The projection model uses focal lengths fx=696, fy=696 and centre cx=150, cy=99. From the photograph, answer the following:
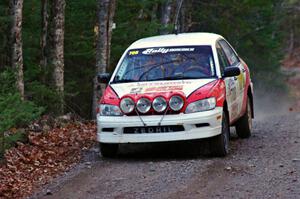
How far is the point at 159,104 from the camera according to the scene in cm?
1024

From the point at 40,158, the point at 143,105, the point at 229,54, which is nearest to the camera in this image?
the point at 143,105

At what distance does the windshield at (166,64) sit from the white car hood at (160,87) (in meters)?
0.24

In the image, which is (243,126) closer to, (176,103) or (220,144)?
(220,144)

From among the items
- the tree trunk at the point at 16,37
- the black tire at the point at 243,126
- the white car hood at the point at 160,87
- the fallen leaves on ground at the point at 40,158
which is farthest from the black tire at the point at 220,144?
the tree trunk at the point at 16,37

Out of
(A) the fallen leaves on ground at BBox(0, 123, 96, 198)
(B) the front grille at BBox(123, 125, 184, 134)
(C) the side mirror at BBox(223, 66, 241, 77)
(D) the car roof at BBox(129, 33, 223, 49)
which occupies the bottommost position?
(A) the fallen leaves on ground at BBox(0, 123, 96, 198)


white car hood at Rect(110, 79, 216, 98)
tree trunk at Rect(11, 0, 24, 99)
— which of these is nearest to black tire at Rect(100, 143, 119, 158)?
white car hood at Rect(110, 79, 216, 98)

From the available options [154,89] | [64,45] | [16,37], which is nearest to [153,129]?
[154,89]

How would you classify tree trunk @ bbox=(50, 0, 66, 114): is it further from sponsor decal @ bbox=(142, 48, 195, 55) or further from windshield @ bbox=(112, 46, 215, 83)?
sponsor decal @ bbox=(142, 48, 195, 55)

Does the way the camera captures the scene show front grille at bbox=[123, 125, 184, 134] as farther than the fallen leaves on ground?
Yes

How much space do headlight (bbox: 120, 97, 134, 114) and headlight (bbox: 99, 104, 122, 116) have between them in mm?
94

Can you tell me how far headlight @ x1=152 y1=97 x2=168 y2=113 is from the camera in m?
10.2

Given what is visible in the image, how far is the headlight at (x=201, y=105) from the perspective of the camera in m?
10.2

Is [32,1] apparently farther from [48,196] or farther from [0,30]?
[48,196]

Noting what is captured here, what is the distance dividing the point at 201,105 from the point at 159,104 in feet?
2.05
